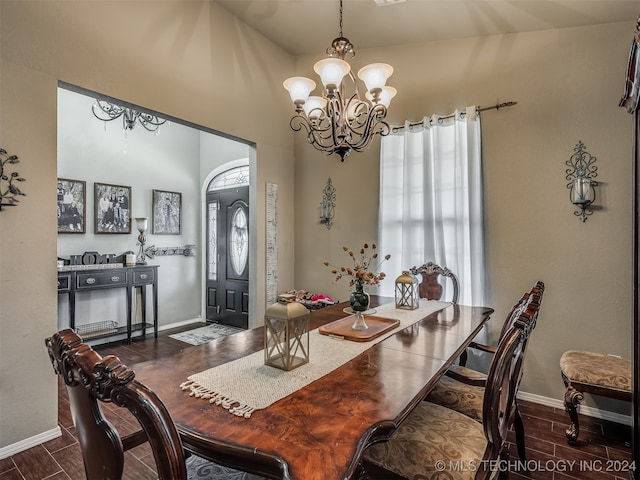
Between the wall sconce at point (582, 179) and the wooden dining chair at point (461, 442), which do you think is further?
the wall sconce at point (582, 179)

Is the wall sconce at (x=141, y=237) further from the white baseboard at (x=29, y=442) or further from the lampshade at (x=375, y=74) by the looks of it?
the lampshade at (x=375, y=74)

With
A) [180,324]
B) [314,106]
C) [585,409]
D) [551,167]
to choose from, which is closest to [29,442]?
[314,106]

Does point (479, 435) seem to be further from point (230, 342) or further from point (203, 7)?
point (203, 7)

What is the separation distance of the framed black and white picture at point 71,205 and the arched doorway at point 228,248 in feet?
5.80

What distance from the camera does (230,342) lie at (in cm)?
180

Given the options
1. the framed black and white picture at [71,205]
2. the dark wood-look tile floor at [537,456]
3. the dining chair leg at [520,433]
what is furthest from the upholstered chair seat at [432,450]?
the framed black and white picture at [71,205]

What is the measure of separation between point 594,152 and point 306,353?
2.81 m

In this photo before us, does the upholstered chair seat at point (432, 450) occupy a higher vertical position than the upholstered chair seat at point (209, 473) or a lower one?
higher

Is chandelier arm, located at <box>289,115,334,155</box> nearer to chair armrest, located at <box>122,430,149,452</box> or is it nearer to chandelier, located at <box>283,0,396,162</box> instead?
chandelier, located at <box>283,0,396,162</box>

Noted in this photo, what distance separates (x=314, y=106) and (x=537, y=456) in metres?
2.72

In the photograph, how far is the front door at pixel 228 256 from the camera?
16.5 ft

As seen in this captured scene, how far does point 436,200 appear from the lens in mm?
3234

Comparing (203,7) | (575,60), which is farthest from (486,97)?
(203,7)

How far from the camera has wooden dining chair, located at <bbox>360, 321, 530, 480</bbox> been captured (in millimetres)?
1168
